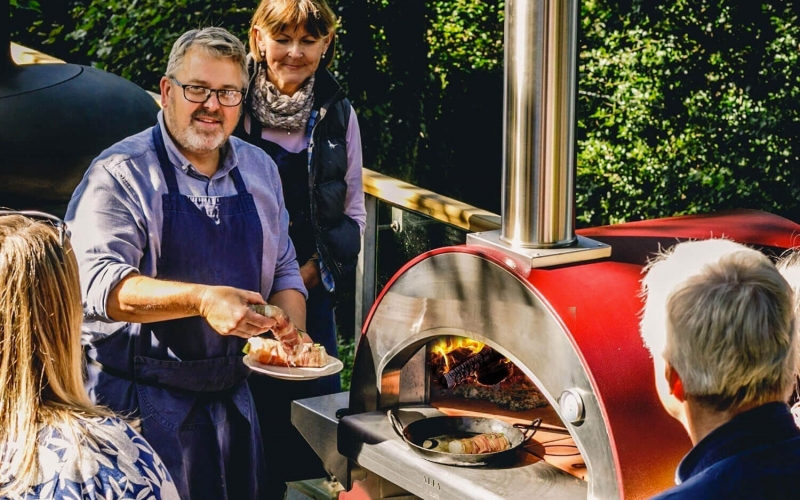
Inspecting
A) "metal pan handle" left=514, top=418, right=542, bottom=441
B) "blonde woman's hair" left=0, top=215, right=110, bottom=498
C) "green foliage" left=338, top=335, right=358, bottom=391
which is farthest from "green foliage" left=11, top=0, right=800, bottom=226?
"blonde woman's hair" left=0, top=215, right=110, bottom=498

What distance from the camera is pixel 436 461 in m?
2.84

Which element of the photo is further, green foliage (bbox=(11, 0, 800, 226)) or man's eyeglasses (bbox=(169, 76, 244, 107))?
green foliage (bbox=(11, 0, 800, 226))

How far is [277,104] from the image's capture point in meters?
3.75

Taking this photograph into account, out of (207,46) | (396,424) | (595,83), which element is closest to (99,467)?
(396,424)

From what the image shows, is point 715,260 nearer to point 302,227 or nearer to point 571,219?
point 571,219

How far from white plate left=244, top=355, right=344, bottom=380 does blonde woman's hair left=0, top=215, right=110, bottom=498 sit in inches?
32.0

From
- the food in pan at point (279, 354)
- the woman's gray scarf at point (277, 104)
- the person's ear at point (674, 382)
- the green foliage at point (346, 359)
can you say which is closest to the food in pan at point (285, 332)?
the food in pan at point (279, 354)

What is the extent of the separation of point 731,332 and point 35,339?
4.41 ft

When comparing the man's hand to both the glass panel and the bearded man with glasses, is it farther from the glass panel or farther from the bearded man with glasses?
the glass panel

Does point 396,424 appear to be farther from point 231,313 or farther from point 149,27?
point 149,27

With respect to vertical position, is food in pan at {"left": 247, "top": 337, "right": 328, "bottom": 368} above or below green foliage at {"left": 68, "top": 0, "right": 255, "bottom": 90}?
below

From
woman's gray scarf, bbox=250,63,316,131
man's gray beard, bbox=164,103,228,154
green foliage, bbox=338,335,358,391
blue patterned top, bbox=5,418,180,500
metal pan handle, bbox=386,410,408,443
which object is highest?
woman's gray scarf, bbox=250,63,316,131

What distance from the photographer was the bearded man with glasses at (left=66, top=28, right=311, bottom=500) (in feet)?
9.45

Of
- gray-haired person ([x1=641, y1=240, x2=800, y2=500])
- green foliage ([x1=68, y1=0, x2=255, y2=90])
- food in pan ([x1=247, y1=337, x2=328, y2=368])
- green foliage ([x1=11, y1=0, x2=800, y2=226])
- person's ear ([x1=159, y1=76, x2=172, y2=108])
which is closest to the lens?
gray-haired person ([x1=641, y1=240, x2=800, y2=500])
